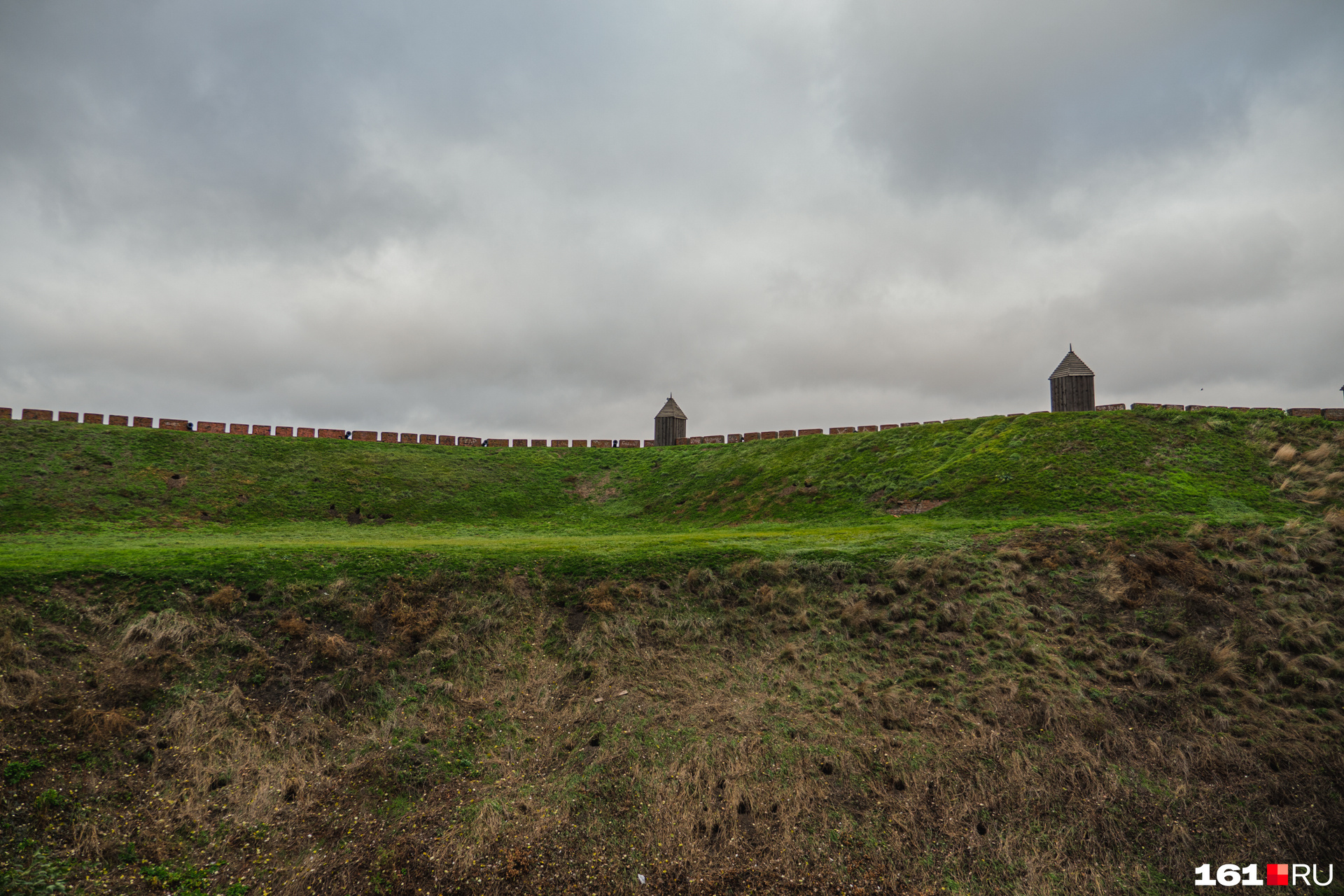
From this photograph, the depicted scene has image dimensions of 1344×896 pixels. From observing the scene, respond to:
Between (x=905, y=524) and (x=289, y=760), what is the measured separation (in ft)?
81.4

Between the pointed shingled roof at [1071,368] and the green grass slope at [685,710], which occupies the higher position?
the pointed shingled roof at [1071,368]

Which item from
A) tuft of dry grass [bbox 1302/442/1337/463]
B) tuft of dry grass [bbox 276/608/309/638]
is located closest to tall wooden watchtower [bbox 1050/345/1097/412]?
tuft of dry grass [bbox 1302/442/1337/463]

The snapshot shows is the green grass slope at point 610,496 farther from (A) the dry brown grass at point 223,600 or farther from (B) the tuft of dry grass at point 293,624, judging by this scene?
(B) the tuft of dry grass at point 293,624

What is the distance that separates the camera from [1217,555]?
63.6 feet

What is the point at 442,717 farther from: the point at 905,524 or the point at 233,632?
the point at 905,524

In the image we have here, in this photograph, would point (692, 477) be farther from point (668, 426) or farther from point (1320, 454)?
point (1320, 454)

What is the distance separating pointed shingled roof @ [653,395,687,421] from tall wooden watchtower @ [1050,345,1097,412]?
31447 millimetres

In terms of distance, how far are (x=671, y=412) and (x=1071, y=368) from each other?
1327 inches

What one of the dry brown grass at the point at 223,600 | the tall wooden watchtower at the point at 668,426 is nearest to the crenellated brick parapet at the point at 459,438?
the tall wooden watchtower at the point at 668,426

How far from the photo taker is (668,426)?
58406 millimetres

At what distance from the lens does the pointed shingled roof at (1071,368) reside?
44594 millimetres

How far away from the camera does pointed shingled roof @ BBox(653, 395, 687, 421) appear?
58.7 metres

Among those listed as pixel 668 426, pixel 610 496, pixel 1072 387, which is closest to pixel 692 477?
pixel 610 496

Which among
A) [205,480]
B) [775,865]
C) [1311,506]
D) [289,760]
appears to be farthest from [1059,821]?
[205,480]
